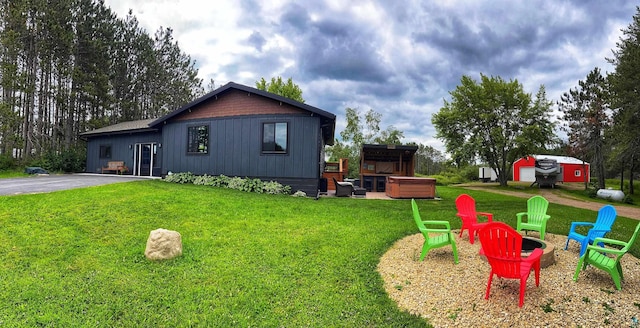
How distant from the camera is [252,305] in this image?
3.28m

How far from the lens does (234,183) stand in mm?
12320

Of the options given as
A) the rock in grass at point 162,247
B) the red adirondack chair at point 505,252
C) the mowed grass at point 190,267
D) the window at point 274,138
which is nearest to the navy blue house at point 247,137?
the window at point 274,138

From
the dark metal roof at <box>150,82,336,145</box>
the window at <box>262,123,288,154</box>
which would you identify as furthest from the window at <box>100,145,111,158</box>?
the window at <box>262,123,288,154</box>

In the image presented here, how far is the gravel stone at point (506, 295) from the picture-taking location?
9.58 ft

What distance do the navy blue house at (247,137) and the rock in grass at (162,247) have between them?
24.6 feet

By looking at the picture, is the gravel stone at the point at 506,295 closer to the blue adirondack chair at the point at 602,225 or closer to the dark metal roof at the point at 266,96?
the blue adirondack chair at the point at 602,225

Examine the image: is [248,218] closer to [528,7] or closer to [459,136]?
[528,7]

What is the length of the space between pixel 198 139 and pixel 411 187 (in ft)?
32.6

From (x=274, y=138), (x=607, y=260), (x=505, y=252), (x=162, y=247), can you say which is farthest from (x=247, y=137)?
(x=607, y=260)

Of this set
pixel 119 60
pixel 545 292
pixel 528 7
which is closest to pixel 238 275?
pixel 545 292

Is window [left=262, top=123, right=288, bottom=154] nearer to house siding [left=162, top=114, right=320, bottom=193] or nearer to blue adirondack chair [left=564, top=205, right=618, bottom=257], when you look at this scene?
house siding [left=162, top=114, right=320, bottom=193]

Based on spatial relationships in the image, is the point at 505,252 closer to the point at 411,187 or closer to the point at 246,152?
the point at 411,187

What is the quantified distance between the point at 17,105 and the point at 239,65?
16522mm

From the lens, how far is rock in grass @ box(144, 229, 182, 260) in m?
4.44
